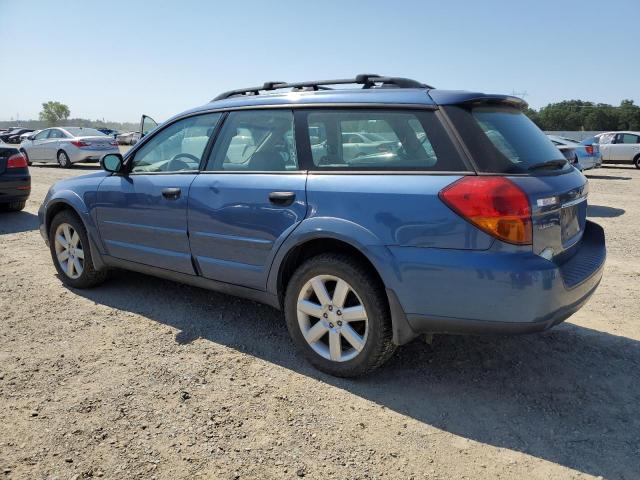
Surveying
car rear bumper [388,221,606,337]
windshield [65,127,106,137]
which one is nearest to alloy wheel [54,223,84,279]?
car rear bumper [388,221,606,337]

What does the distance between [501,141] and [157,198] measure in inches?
101

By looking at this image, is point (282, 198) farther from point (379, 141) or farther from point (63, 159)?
point (63, 159)

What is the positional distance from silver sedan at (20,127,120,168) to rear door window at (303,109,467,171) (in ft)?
58.1

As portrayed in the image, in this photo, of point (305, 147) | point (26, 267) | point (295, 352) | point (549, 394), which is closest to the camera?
point (549, 394)

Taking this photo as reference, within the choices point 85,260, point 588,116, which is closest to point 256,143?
point 85,260

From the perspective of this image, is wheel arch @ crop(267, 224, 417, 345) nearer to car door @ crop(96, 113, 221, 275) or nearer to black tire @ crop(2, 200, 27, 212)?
car door @ crop(96, 113, 221, 275)

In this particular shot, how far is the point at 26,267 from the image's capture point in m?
5.83

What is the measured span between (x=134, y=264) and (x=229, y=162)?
1.38 meters

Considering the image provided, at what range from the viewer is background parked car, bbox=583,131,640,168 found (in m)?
22.0

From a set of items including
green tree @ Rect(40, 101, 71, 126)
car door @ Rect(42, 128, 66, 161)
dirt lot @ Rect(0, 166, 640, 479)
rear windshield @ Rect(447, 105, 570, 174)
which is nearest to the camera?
dirt lot @ Rect(0, 166, 640, 479)

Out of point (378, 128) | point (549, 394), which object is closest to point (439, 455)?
point (549, 394)

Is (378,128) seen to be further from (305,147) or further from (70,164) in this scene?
(70,164)

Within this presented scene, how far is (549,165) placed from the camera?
3061 millimetres

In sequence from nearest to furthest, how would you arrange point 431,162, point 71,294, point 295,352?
1. point 431,162
2. point 295,352
3. point 71,294
